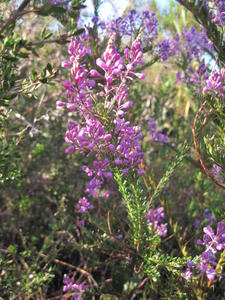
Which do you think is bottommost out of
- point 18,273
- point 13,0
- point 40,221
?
point 40,221

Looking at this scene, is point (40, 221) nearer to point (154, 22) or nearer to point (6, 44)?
point (154, 22)

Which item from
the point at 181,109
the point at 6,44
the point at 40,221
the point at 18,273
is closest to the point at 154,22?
the point at 6,44

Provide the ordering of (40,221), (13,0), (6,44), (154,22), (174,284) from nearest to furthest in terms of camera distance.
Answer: (6,44), (174,284), (13,0), (154,22), (40,221)

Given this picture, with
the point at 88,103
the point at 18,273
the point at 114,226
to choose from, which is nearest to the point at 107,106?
the point at 88,103

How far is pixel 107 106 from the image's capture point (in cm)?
115

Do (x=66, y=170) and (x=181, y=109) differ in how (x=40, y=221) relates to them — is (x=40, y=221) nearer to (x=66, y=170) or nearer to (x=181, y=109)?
(x=66, y=170)

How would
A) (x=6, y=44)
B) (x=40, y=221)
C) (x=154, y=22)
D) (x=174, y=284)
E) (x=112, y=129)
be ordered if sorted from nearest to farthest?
(x=6, y=44)
(x=112, y=129)
(x=174, y=284)
(x=154, y=22)
(x=40, y=221)

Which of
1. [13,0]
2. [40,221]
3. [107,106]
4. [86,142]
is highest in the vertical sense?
[13,0]

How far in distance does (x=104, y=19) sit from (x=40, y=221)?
1.58 metres

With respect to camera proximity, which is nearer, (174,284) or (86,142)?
(86,142)

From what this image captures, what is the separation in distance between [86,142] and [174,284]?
71cm

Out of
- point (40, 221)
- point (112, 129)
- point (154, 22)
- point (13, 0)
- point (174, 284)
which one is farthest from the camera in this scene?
point (40, 221)

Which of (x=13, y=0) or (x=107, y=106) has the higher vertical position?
(x=13, y=0)

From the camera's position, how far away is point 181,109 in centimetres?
530
